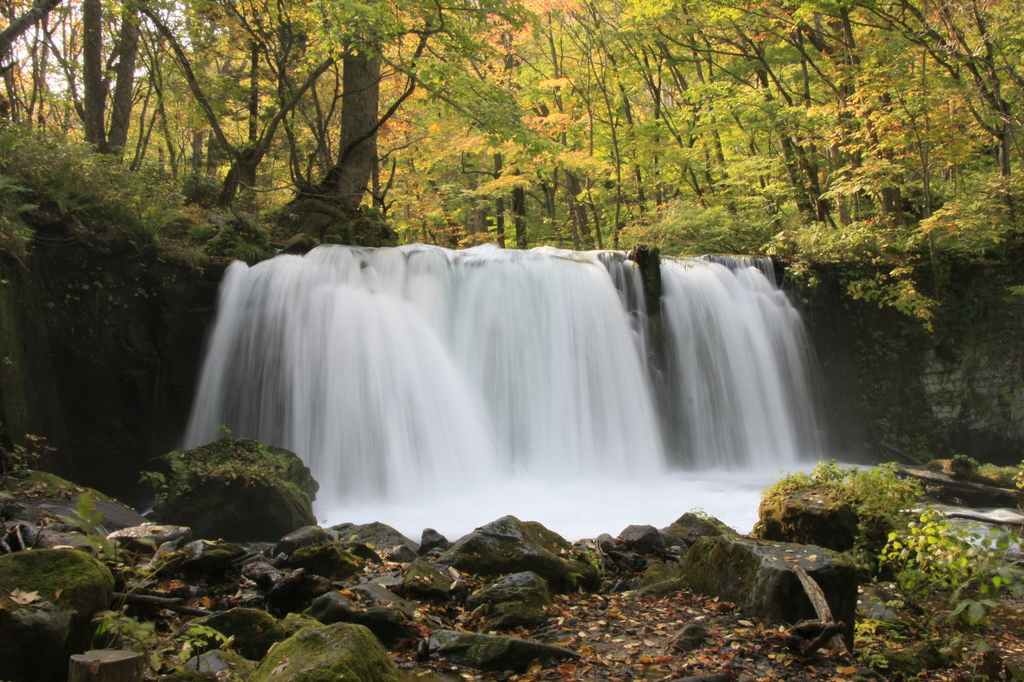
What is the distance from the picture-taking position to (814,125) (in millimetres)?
15219

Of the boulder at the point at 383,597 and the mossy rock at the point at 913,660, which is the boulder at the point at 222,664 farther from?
the mossy rock at the point at 913,660

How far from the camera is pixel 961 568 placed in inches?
142

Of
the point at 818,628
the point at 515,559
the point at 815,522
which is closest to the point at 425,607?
Answer: the point at 515,559

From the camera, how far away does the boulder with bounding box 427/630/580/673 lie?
370 cm

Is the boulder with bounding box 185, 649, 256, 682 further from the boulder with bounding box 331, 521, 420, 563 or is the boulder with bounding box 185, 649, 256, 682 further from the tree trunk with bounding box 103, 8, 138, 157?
the tree trunk with bounding box 103, 8, 138, 157

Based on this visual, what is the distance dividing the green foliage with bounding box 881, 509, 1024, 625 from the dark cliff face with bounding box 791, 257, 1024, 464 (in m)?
10.4

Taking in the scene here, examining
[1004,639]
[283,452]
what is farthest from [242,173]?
[1004,639]

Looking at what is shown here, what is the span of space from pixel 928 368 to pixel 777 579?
510 inches

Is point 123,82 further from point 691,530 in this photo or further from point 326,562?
point 691,530

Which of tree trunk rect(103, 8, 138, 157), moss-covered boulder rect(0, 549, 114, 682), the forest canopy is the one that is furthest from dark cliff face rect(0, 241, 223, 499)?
moss-covered boulder rect(0, 549, 114, 682)

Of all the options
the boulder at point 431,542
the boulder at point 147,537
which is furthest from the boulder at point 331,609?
the boulder at point 431,542

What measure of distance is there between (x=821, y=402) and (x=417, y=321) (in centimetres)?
921

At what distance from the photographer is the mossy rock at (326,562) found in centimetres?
484

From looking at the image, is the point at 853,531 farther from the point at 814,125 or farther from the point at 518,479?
the point at 814,125
